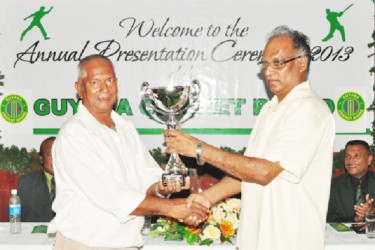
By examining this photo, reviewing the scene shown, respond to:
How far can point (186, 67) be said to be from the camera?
21.4ft

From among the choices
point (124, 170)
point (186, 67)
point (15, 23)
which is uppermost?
point (15, 23)

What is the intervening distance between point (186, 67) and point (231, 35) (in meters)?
0.53

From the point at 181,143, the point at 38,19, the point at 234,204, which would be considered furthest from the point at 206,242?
the point at 38,19

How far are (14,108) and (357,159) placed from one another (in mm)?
3301

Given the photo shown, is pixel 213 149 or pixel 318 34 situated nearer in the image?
pixel 213 149

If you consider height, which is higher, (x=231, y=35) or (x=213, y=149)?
(x=231, y=35)

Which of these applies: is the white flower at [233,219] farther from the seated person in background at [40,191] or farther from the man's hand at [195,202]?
the seated person in background at [40,191]

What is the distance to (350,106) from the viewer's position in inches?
257

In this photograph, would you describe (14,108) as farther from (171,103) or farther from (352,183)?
(352,183)

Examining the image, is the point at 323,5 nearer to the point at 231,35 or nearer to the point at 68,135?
the point at 231,35

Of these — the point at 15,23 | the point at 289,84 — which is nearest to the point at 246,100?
the point at 15,23

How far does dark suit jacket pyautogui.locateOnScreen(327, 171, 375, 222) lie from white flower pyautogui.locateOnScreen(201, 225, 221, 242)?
7.11 ft

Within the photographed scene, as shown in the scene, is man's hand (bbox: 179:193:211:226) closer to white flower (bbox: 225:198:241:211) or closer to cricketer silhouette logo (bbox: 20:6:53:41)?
white flower (bbox: 225:198:241:211)

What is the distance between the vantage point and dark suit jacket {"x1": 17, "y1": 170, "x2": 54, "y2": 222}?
641 cm
